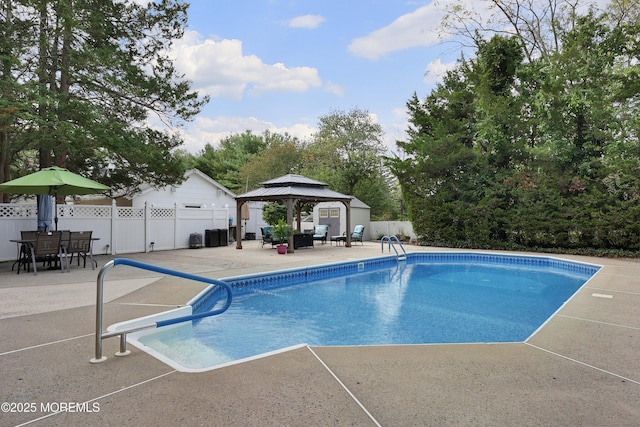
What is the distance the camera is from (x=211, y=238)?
15086mm

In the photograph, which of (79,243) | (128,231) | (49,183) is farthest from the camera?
(128,231)

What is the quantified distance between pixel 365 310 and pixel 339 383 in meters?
3.74

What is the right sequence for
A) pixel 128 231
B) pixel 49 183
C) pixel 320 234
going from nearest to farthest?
pixel 49 183
pixel 128 231
pixel 320 234

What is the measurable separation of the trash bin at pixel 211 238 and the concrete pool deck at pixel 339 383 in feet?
35.3

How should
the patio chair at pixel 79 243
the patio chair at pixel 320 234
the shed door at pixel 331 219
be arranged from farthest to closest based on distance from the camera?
the shed door at pixel 331 219 < the patio chair at pixel 320 234 < the patio chair at pixel 79 243

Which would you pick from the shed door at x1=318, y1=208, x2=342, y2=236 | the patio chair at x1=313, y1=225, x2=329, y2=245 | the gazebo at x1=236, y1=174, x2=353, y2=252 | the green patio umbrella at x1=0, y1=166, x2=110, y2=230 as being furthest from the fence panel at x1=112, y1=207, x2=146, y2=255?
the shed door at x1=318, y1=208, x2=342, y2=236

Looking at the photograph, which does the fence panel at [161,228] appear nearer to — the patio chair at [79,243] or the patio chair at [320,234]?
the patio chair at [79,243]

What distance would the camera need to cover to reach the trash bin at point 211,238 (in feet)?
49.3

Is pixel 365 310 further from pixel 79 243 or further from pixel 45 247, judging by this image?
pixel 45 247

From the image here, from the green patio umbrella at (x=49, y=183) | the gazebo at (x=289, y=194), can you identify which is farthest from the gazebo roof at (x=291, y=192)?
the green patio umbrella at (x=49, y=183)

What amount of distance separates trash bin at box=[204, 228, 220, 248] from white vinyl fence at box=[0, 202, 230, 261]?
32 cm

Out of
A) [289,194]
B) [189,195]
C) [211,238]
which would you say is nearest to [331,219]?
[211,238]

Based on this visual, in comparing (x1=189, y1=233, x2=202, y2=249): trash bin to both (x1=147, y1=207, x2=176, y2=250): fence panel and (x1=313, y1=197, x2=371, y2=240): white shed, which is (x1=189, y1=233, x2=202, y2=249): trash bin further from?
(x1=313, y1=197, x2=371, y2=240): white shed

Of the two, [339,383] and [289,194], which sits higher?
[289,194]
